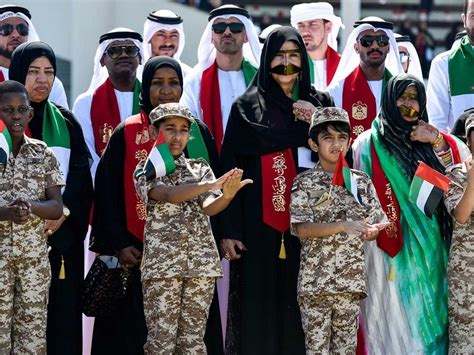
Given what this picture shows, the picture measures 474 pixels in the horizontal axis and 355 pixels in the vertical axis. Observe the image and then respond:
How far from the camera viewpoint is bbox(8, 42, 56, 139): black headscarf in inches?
337

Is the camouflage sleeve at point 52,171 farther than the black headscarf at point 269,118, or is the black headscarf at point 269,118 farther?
the black headscarf at point 269,118

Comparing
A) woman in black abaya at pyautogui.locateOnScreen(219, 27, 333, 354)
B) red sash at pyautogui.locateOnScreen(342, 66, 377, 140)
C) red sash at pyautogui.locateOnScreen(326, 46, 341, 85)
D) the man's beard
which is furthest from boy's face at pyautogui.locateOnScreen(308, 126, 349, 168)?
the man's beard

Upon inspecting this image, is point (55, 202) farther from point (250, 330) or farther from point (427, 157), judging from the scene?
point (427, 157)

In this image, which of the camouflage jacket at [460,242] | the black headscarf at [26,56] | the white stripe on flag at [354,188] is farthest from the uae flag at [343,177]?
the black headscarf at [26,56]

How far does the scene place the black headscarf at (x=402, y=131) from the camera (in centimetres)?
849

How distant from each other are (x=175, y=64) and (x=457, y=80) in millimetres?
2330

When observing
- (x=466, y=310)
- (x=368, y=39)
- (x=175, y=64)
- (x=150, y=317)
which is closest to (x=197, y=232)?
(x=150, y=317)

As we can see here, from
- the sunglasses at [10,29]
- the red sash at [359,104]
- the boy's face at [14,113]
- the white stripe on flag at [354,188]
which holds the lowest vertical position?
the white stripe on flag at [354,188]

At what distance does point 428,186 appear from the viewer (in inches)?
325

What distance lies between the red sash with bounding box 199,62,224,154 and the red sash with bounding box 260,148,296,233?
1.02m

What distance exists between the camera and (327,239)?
8086 mm

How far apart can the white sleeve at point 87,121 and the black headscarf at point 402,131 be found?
2.21 meters

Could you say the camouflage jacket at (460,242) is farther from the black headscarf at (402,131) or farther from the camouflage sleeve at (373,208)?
the camouflage sleeve at (373,208)

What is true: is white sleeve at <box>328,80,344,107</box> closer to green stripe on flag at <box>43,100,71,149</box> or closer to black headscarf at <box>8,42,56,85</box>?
green stripe on flag at <box>43,100,71,149</box>
